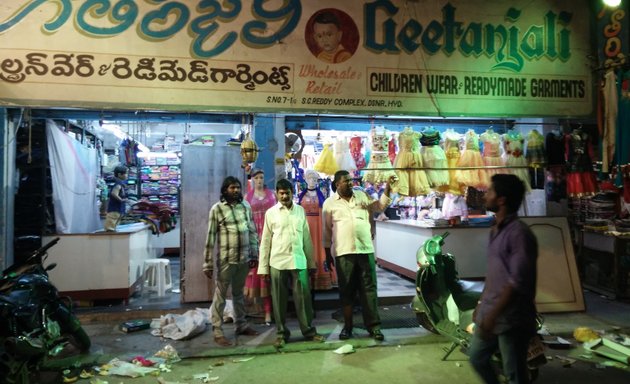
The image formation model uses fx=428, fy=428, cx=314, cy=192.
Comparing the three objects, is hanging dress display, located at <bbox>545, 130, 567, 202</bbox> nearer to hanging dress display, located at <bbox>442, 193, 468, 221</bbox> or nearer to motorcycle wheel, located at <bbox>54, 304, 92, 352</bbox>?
hanging dress display, located at <bbox>442, 193, 468, 221</bbox>

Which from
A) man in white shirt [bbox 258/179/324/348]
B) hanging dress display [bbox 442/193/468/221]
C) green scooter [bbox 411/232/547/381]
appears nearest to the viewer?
green scooter [bbox 411/232/547/381]

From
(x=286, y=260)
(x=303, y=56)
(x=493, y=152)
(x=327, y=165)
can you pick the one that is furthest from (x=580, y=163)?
(x=286, y=260)

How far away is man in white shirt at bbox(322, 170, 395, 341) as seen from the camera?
18.6ft

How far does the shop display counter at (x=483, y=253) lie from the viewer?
22.3 feet

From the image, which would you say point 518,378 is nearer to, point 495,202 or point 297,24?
point 495,202

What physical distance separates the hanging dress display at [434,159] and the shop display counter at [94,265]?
505 cm

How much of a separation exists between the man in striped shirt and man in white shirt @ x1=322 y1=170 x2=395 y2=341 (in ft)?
3.61

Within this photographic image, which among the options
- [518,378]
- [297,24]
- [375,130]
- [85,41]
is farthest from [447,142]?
[85,41]

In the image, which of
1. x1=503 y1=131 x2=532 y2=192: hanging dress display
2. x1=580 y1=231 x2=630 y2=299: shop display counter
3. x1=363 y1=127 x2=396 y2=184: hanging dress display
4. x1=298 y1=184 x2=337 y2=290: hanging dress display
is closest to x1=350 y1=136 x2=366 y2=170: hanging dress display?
x1=363 y1=127 x2=396 y2=184: hanging dress display

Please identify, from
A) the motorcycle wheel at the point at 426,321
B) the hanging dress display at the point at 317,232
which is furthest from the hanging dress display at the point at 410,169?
the motorcycle wheel at the point at 426,321

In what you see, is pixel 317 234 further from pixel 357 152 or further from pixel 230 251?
pixel 230 251

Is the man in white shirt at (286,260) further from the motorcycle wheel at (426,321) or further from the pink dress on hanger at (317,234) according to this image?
the pink dress on hanger at (317,234)

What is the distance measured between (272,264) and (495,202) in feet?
10.6

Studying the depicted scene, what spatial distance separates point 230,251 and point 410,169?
292 centimetres
